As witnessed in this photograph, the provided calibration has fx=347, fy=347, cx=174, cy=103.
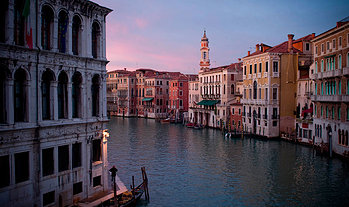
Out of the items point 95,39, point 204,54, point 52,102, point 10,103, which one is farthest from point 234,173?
point 204,54

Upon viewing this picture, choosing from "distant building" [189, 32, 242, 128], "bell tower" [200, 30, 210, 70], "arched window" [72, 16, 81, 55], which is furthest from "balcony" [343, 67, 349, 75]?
"bell tower" [200, 30, 210, 70]

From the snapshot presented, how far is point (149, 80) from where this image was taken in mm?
67188

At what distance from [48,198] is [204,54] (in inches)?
1792

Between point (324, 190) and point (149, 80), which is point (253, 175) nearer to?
point (324, 190)

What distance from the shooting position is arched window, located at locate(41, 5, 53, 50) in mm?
11061

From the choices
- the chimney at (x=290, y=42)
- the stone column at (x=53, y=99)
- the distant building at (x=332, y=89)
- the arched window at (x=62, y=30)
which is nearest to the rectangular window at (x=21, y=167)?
the stone column at (x=53, y=99)

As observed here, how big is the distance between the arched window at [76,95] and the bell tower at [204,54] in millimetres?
42473

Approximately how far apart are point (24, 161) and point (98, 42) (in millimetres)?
5223

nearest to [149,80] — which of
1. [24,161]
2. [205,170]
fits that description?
[205,170]

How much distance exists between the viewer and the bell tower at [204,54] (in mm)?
53969

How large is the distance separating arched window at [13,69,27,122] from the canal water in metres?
6.43

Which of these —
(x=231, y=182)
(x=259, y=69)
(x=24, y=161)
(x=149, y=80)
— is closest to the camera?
(x=24, y=161)

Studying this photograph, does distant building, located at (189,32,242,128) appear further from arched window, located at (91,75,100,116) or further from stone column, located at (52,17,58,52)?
stone column, located at (52,17,58,52)

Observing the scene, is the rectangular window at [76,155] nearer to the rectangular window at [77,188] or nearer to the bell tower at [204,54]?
the rectangular window at [77,188]
